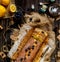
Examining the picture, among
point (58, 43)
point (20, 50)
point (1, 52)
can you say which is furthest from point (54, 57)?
point (1, 52)

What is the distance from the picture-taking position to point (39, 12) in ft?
5.03

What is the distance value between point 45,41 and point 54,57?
11cm

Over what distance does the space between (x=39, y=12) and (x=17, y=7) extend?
133 mm

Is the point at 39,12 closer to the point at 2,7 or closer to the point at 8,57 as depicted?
the point at 2,7

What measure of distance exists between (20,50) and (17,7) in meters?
0.25

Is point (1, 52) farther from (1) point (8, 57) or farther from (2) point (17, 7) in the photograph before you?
(2) point (17, 7)

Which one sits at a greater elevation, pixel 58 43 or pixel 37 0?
pixel 37 0

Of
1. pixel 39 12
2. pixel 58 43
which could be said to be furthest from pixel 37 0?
pixel 58 43

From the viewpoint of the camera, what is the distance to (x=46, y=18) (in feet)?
5.03

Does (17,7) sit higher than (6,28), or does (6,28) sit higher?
(17,7)

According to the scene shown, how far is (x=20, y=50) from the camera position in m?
1.51

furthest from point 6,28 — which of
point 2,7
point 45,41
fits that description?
point 45,41

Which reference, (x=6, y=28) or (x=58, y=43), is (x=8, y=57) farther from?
(x=58, y=43)

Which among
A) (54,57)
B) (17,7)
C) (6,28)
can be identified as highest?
(17,7)
